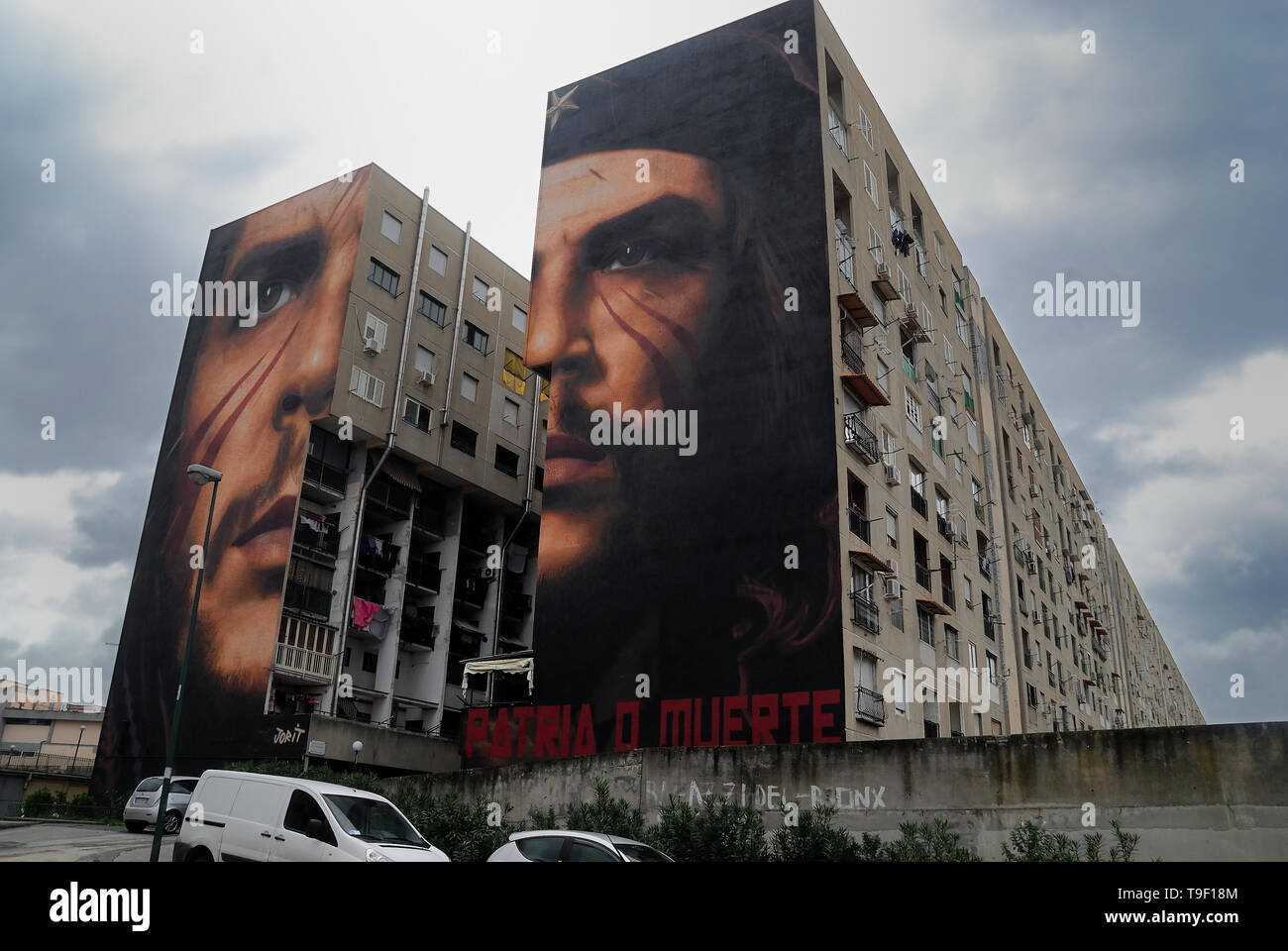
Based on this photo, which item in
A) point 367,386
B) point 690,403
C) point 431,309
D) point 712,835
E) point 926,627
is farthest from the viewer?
→ point 431,309

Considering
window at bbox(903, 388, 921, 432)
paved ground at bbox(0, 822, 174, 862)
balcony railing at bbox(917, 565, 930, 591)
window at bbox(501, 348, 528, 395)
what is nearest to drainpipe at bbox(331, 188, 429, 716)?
window at bbox(501, 348, 528, 395)

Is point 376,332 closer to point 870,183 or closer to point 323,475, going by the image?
point 323,475

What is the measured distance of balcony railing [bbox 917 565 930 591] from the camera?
36.5m

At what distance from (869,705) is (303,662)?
21.9m

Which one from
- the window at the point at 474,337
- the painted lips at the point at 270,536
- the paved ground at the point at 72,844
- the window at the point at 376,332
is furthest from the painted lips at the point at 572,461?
the paved ground at the point at 72,844

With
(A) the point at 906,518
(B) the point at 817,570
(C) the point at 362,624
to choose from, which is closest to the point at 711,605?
(B) the point at 817,570

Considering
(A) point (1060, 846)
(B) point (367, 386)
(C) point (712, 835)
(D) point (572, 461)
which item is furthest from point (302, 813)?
(B) point (367, 386)

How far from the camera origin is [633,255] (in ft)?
125

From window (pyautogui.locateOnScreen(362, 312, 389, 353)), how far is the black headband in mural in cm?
997

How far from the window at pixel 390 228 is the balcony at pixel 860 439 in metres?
24.0

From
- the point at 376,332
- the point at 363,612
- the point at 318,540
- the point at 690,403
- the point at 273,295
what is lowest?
the point at 363,612

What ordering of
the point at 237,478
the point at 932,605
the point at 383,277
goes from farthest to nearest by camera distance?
the point at 383,277 → the point at 237,478 → the point at 932,605

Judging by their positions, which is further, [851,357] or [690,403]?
[690,403]

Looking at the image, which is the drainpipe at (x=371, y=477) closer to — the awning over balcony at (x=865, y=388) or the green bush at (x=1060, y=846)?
the awning over balcony at (x=865, y=388)
